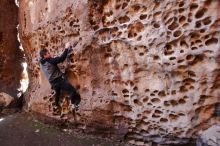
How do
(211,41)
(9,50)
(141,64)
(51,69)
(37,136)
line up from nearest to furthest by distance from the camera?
(211,41) → (141,64) → (51,69) → (37,136) → (9,50)

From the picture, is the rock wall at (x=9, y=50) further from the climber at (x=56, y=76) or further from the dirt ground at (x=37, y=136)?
the climber at (x=56, y=76)

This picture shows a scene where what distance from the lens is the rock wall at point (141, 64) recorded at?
4.39 metres

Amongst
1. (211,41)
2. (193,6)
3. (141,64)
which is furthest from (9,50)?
(211,41)

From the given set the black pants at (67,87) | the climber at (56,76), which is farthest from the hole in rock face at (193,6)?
the black pants at (67,87)

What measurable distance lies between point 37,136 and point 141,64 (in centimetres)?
271

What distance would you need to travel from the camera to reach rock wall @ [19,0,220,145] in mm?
4391

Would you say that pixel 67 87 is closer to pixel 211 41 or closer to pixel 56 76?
pixel 56 76

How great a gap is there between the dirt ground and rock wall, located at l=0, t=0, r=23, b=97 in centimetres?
170

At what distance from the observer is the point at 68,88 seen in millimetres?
5793

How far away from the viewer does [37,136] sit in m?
5.98

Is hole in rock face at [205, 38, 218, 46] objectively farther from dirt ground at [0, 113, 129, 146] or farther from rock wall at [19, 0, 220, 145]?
dirt ground at [0, 113, 129, 146]

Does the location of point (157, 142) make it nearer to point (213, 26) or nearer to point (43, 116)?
point (213, 26)

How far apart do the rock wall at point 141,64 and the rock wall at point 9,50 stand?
2.48 meters

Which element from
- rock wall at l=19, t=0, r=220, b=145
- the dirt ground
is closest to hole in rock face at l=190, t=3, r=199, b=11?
rock wall at l=19, t=0, r=220, b=145
